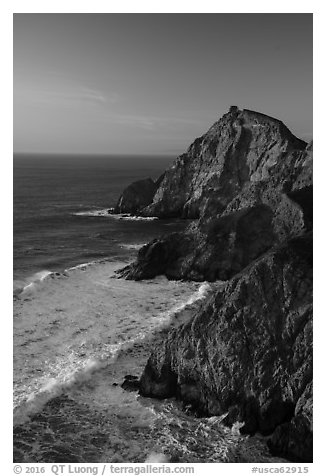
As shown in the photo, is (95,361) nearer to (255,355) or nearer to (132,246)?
(255,355)

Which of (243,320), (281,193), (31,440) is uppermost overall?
(281,193)

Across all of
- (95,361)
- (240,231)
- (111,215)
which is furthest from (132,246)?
(95,361)

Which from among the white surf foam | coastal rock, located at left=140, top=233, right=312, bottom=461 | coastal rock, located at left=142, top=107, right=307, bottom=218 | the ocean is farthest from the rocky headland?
coastal rock, located at left=142, top=107, right=307, bottom=218

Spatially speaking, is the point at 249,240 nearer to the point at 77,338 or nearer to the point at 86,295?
the point at 86,295

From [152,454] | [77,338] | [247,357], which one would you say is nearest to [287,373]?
[247,357]

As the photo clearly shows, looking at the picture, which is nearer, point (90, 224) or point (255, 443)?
point (255, 443)

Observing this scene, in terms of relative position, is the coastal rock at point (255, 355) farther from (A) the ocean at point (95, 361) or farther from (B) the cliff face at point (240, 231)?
(B) the cliff face at point (240, 231)
